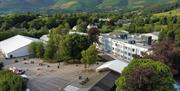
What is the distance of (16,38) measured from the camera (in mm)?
56531

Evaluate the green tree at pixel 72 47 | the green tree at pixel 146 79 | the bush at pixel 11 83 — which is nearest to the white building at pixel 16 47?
the green tree at pixel 72 47

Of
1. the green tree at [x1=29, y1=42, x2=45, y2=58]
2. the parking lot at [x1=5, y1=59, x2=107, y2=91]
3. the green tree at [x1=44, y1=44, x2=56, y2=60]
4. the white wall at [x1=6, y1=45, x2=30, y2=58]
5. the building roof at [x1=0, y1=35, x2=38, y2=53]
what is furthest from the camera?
the building roof at [x1=0, y1=35, x2=38, y2=53]

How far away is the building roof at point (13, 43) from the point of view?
52.2 m

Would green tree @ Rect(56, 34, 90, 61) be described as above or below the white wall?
above

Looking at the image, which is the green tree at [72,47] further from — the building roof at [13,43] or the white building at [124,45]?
the building roof at [13,43]

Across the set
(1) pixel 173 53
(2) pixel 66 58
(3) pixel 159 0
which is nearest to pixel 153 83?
(1) pixel 173 53

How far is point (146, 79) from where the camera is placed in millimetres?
23797

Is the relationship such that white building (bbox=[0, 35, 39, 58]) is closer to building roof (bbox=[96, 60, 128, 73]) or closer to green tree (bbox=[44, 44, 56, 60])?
green tree (bbox=[44, 44, 56, 60])

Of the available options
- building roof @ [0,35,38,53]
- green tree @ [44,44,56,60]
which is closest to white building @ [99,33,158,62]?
green tree @ [44,44,56,60]

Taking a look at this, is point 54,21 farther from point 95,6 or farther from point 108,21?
point 95,6

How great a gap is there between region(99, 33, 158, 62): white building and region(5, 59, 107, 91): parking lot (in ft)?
28.4

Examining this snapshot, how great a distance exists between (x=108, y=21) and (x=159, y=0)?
10966cm

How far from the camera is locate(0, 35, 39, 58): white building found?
51.1 metres

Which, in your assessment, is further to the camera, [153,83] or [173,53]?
[173,53]
